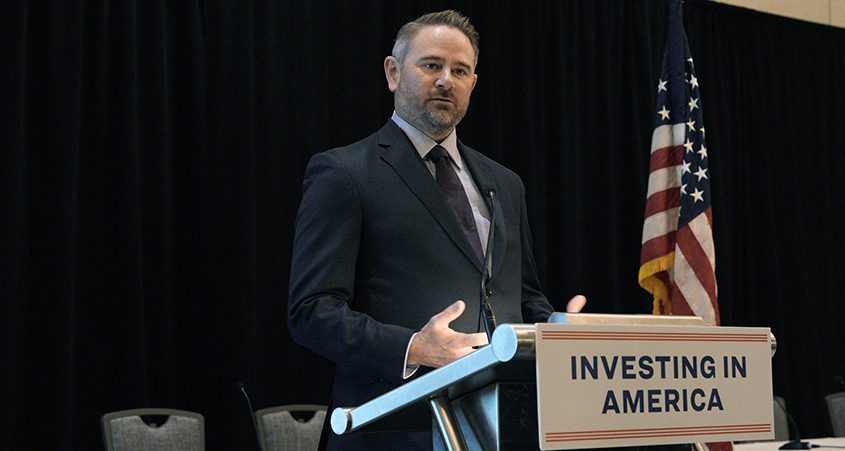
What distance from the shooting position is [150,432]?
14.0 ft

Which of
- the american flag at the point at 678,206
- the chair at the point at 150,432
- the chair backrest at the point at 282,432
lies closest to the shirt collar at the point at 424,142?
the chair at the point at 150,432

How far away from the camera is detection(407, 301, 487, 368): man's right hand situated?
1512mm

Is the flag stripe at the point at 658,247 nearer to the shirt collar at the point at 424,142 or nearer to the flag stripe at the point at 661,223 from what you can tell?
the flag stripe at the point at 661,223

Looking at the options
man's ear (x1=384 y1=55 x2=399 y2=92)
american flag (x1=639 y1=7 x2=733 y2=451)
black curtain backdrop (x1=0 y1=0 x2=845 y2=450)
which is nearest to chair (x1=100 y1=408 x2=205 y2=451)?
black curtain backdrop (x1=0 y1=0 x2=845 y2=450)

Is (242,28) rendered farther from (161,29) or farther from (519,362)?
(519,362)

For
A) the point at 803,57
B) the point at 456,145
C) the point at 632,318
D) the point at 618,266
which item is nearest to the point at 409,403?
the point at 632,318

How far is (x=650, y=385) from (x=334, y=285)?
88cm

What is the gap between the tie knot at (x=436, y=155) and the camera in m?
2.39

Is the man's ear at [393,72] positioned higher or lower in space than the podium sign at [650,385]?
higher

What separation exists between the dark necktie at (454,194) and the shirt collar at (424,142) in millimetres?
17

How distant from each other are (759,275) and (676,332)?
683 centimetres

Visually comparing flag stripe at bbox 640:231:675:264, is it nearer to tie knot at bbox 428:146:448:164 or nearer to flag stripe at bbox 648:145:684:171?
flag stripe at bbox 648:145:684:171

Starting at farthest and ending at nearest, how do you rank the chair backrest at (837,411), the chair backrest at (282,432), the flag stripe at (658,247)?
1. the flag stripe at (658,247)
2. the chair backrest at (837,411)
3. the chair backrest at (282,432)

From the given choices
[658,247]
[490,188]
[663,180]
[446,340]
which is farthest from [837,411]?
[446,340]
